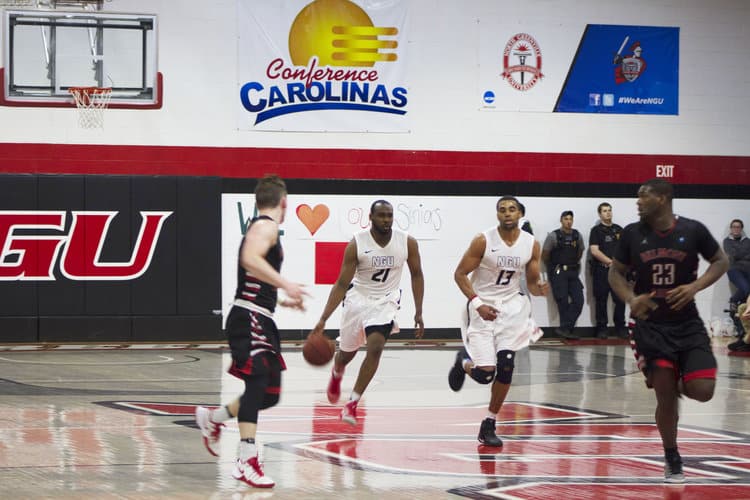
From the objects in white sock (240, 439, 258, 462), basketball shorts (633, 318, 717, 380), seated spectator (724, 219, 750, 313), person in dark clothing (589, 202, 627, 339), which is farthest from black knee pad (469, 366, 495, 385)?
seated spectator (724, 219, 750, 313)

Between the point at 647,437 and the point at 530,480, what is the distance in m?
2.45

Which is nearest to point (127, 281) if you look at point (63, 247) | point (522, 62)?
point (63, 247)

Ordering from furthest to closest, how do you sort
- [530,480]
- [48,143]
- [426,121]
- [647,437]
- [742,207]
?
[742,207], [426,121], [48,143], [647,437], [530,480]

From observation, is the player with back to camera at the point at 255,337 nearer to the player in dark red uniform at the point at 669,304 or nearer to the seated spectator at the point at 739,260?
the player in dark red uniform at the point at 669,304

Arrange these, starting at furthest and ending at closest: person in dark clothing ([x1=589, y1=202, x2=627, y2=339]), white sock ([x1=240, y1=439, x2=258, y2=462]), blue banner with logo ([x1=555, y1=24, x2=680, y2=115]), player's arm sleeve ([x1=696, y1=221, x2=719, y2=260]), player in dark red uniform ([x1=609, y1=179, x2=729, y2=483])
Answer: blue banner with logo ([x1=555, y1=24, x2=680, y2=115])
person in dark clothing ([x1=589, y1=202, x2=627, y2=339])
player's arm sleeve ([x1=696, y1=221, x2=719, y2=260])
player in dark red uniform ([x1=609, y1=179, x2=729, y2=483])
white sock ([x1=240, y1=439, x2=258, y2=462])

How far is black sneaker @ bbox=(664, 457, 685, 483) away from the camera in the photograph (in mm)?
7328

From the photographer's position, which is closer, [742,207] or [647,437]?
[647,437]

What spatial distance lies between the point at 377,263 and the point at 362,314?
482 millimetres

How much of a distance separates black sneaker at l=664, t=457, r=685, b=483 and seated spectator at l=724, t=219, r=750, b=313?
13229 millimetres

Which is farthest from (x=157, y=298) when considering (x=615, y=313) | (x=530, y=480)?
(x=530, y=480)

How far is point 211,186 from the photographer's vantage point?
18.8m

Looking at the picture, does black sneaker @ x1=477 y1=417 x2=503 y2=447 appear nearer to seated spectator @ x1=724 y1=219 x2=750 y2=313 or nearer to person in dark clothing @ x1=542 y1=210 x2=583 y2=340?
person in dark clothing @ x1=542 y1=210 x2=583 y2=340

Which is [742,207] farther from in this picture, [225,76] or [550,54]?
[225,76]

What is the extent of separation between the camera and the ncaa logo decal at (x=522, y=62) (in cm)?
1981
